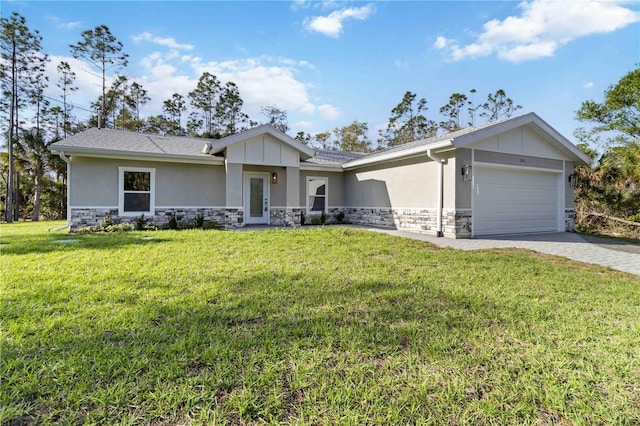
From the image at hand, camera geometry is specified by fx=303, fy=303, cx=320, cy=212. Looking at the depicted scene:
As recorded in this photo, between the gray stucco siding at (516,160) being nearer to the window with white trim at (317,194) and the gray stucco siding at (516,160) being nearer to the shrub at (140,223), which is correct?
the window with white trim at (317,194)

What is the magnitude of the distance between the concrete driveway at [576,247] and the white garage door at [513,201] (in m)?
0.56

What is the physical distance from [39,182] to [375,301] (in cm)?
2262

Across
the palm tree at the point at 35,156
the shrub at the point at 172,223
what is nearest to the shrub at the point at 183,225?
the shrub at the point at 172,223

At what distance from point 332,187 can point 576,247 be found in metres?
8.99

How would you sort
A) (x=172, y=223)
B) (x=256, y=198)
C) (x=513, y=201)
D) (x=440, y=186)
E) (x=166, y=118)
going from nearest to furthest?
1. (x=440, y=186)
2. (x=513, y=201)
3. (x=172, y=223)
4. (x=256, y=198)
5. (x=166, y=118)

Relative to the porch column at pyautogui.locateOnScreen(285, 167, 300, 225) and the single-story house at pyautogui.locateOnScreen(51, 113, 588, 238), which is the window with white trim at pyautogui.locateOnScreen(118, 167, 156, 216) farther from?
the porch column at pyautogui.locateOnScreen(285, 167, 300, 225)

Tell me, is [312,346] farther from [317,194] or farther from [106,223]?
[317,194]

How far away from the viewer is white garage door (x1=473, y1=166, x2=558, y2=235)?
9891 millimetres

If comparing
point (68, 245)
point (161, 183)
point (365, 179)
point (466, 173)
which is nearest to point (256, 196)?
point (161, 183)

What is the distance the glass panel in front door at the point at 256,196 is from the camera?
12.7 m

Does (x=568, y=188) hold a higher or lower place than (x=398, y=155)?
lower

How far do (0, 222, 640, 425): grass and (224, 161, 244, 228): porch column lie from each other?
6152 mm

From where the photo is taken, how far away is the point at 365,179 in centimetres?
1316

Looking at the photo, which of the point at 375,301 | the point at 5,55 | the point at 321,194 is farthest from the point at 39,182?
the point at 375,301
